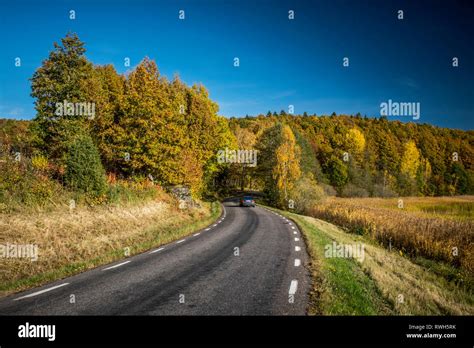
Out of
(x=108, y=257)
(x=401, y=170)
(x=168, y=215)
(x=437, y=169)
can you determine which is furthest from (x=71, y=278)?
(x=437, y=169)

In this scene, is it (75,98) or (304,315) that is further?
(75,98)

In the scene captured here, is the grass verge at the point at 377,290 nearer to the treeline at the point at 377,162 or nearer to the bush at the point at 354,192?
the treeline at the point at 377,162

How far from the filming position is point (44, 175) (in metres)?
13.1

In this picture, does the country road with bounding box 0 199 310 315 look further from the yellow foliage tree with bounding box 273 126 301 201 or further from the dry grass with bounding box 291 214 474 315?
the yellow foliage tree with bounding box 273 126 301 201

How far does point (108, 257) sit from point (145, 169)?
12861mm

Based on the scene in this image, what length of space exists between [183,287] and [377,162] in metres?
87.0

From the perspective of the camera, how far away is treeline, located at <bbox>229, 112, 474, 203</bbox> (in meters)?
63.6

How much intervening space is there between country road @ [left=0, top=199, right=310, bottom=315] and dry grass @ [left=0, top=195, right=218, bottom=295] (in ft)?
4.19

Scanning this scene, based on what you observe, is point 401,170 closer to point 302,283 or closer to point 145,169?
point 145,169

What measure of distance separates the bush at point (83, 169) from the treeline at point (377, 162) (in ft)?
118

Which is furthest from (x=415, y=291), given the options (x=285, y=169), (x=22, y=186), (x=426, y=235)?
(x=285, y=169)

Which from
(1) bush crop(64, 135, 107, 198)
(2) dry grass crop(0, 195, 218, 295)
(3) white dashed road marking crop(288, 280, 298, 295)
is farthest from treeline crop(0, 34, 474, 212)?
(3) white dashed road marking crop(288, 280, 298, 295)

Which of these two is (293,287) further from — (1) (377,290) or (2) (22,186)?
(2) (22,186)

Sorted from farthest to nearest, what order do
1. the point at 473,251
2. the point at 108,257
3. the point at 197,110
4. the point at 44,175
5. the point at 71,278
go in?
the point at 197,110 → the point at 44,175 → the point at 473,251 → the point at 108,257 → the point at 71,278
